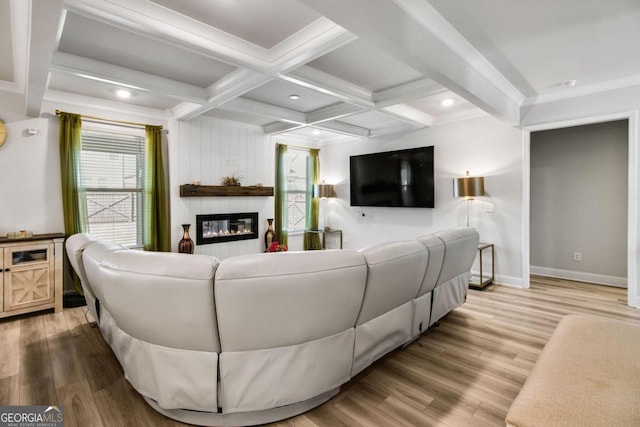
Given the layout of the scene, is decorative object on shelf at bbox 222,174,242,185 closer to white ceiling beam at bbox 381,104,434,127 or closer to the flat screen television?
the flat screen television

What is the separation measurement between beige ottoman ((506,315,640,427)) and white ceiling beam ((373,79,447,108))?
8.34 ft

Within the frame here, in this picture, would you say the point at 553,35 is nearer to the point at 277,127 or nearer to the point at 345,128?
the point at 345,128

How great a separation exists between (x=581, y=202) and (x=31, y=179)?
7216 mm

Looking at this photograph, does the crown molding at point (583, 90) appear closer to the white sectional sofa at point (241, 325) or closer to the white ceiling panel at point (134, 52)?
the white sectional sofa at point (241, 325)

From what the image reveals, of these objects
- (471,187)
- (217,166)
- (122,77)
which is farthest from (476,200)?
(122,77)

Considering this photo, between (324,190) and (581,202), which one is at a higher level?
(324,190)

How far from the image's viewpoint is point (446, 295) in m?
2.88

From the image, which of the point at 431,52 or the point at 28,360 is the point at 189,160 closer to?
the point at 28,360

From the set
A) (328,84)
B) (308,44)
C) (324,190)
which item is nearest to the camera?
(308,44)

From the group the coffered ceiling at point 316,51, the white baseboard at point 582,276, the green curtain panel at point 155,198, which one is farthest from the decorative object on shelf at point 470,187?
the green curtain panel at point 155,198

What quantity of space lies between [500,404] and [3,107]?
5294mm

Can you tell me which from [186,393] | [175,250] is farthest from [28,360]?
[175,250]

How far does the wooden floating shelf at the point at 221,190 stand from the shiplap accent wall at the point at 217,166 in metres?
0.14

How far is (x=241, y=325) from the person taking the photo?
58.9 inches
